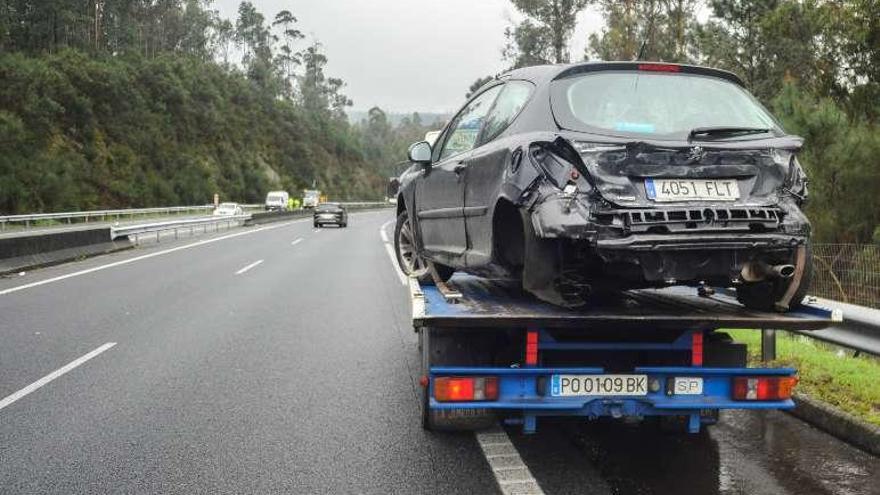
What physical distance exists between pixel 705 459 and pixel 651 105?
2075mm

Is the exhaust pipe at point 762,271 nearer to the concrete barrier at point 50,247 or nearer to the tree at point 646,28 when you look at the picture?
the concrete barrier at point 50,247

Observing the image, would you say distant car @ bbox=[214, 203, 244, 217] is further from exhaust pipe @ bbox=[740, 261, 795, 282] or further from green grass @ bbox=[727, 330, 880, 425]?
exhaust pipe @ bbox=[740, 261, 795, 282]

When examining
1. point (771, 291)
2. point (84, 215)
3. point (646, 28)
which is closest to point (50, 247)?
point (771, 291)

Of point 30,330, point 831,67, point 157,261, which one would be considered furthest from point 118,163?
point 30,330

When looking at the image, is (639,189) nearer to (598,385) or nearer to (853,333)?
(598,385)

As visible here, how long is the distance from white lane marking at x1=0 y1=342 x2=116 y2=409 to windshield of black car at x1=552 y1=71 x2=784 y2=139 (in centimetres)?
444

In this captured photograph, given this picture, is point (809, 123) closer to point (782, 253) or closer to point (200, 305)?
point (200, 305)

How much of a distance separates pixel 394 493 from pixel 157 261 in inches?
610

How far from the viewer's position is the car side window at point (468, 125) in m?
5.78

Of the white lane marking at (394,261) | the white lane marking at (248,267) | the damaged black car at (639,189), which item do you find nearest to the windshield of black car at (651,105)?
the damaged black car at (639,189)

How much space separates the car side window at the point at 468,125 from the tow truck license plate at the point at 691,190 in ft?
5.66

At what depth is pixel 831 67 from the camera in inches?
991

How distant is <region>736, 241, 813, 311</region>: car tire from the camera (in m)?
4.50

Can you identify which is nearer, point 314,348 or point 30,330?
point 314,348
